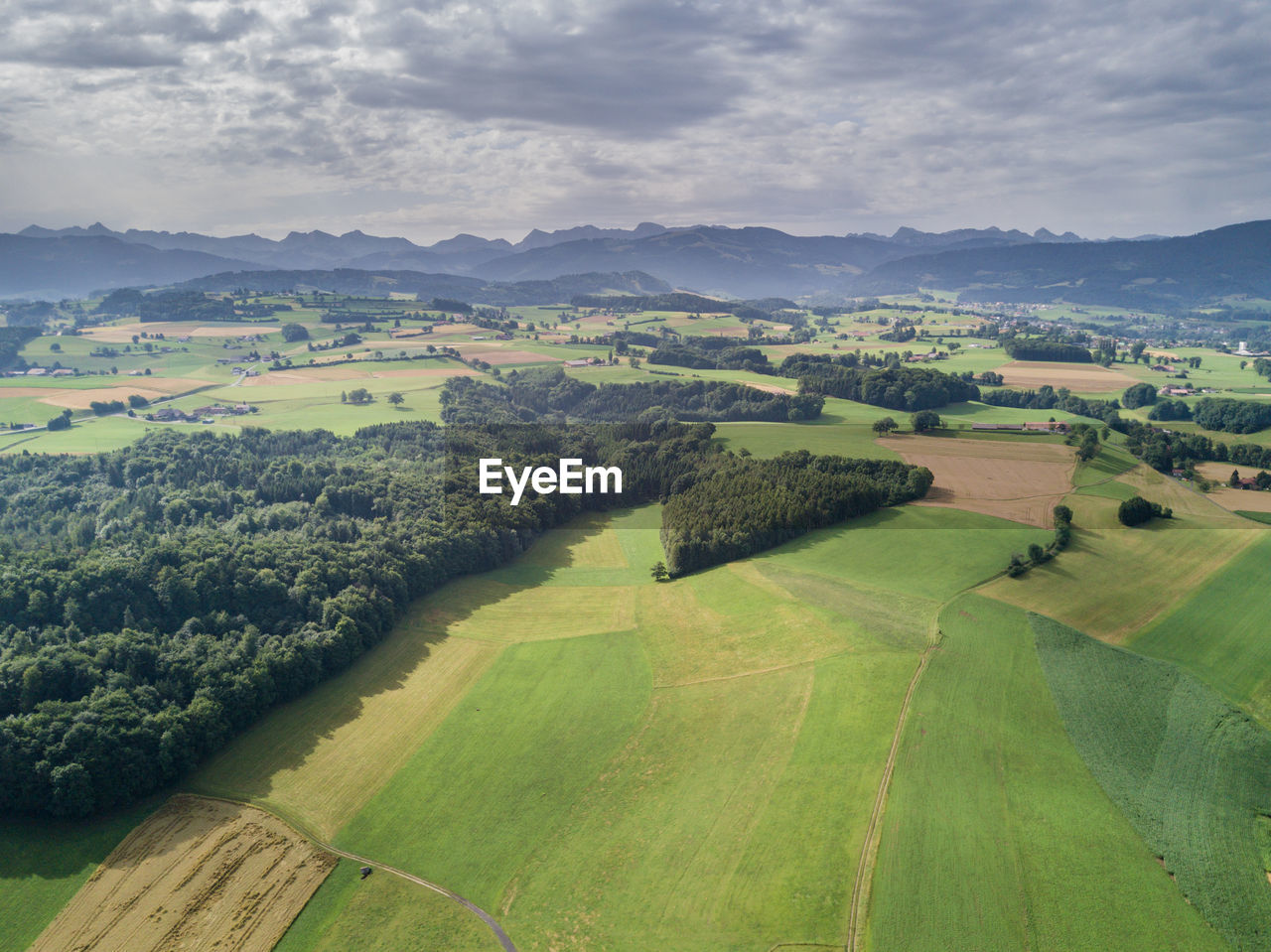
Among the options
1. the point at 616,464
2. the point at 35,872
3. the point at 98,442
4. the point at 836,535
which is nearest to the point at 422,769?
the point at 35,872

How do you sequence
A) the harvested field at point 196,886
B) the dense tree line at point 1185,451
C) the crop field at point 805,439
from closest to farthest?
the harvested field at point 196,886, the dense tree line at point 1185,451, the crop field at point 805,439

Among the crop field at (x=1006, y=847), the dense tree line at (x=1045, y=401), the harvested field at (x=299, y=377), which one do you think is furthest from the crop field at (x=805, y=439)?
the harvested field at (x=299, y=377)

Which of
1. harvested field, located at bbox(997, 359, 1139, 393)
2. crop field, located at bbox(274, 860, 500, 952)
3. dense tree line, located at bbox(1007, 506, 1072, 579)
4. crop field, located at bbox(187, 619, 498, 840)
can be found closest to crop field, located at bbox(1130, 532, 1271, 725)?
dense tree line, located at bbox(1007, 506, 1072, 579)

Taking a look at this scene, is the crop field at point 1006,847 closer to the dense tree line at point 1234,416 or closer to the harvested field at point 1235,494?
the harvested field at point 1235,494

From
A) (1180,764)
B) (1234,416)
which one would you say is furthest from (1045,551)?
(1234,416)

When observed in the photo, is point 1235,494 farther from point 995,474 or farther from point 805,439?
point 805,439

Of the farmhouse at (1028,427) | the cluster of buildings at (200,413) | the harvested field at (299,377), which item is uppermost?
the harvested field at (299,377)
